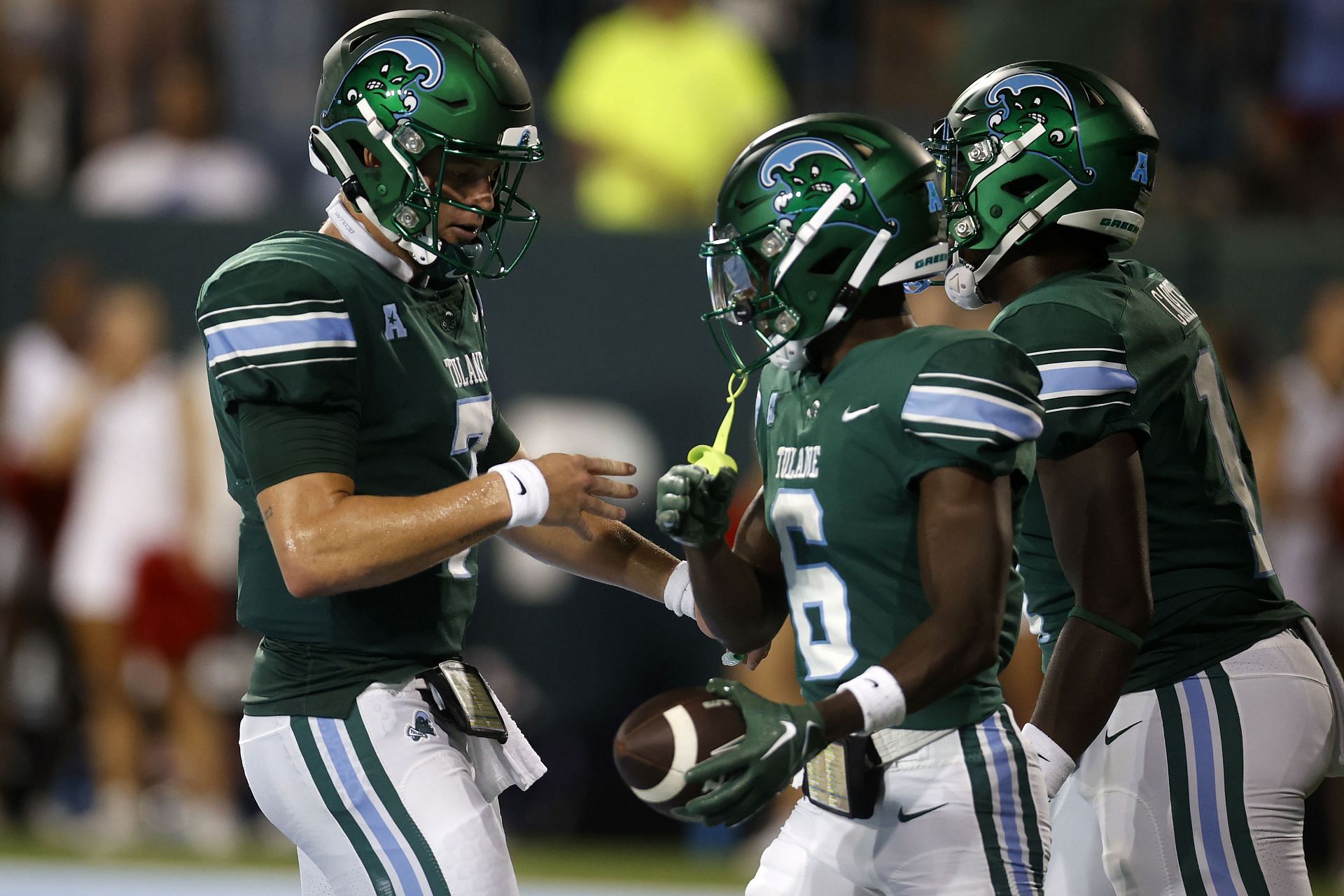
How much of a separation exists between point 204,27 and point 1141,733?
6992 millimetres

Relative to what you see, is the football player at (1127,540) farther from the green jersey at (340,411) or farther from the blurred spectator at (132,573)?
the blurred spectator at (132,573)

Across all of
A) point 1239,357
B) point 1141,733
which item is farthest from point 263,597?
point 1239,357

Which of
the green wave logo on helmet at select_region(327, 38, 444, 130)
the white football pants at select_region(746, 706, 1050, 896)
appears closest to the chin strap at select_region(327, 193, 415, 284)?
the green wave logo on helmet at select_region(327, 38, 444, 130)

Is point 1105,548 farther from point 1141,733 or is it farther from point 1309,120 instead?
point 1309,120

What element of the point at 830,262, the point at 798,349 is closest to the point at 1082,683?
the point at 798,349

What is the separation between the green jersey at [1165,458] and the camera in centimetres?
328

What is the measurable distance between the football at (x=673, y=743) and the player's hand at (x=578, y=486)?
512 mm

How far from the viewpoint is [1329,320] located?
24.6 ft

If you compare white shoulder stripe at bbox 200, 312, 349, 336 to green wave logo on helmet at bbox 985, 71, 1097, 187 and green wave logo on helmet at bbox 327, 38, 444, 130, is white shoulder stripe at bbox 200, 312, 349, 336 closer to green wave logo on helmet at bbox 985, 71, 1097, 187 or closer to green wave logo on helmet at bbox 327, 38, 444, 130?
green wave logo on helmet at bbox 327, 38, 444, 130

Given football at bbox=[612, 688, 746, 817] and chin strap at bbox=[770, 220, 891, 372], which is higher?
chin strap at bbox=[770, 220, 891, 372]

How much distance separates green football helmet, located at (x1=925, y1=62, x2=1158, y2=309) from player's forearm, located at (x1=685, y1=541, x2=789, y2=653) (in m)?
0.81

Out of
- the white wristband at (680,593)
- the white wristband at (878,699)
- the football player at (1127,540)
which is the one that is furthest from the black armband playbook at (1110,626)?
the white wristband at (680,593)

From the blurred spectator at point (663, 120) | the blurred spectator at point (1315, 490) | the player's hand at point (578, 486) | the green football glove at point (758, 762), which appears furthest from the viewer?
the blurred spectator at point (663, 120)

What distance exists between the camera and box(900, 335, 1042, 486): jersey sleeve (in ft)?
9.25
